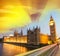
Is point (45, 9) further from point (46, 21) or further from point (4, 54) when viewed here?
point (4, 54)

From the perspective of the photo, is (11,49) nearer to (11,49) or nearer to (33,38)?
(11,49)

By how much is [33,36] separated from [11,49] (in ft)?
1.48

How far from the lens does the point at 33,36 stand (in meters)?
2.64

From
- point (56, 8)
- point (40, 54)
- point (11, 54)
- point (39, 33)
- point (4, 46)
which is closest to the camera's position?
point (40, 54)

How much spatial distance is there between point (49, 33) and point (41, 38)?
20cm

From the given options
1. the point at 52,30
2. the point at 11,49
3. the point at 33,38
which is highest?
the point at 52,30

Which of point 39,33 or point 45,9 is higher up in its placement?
point 45,9

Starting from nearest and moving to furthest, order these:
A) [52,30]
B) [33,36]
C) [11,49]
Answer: [11,49], [33,36], [52,30]

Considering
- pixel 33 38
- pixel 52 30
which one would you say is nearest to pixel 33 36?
pixel 33 38

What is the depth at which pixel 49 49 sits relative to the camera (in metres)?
2.52

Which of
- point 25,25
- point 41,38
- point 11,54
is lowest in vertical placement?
point 11,54

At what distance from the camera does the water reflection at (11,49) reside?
2.36 metres

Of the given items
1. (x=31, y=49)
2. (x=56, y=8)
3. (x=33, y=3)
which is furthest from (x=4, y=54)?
(x=56, y=8)

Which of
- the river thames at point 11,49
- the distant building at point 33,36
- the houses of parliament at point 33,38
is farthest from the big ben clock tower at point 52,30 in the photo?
the river thames at point 11,49
